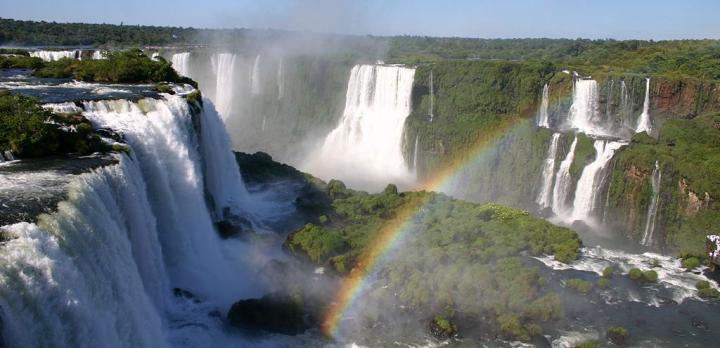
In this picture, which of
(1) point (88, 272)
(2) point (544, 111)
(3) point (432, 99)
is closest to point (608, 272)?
(2) point (544, 111)

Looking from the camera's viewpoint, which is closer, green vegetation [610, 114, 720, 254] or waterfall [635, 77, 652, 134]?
green vegetation [610, 114, 720, 254]

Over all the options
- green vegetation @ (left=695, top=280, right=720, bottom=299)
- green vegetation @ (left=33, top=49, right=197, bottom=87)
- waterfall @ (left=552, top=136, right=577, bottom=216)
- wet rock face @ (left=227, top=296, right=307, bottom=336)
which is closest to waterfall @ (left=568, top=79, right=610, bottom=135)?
waterfall @ (left=552, top=136, right=577, bottom=216)

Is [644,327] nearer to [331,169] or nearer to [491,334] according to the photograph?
[491,334]

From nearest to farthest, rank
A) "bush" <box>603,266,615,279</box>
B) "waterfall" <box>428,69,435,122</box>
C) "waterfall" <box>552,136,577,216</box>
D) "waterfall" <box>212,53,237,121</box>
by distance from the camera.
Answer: "bush" <box>603,266,615,279</box>, "waterfall" <box>552,136,577,216</box>, "waterfall" <box>428,69,435,122</box>, "waterfall" <box>212,53,237,121</box>

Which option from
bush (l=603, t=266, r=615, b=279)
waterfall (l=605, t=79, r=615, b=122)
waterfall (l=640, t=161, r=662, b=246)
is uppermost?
waterfall (l=605, t=79, r=615, b=122)

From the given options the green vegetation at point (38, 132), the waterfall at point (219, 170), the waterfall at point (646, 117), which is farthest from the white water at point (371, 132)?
the green vegetation at point (38, 132)

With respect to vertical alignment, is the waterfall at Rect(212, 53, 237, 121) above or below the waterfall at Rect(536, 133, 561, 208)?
above

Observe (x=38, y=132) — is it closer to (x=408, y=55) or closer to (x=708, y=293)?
(x=708, y=293)

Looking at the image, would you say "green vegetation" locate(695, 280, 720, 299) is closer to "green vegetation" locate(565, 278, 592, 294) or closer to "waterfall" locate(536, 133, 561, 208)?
"green vegetation" locate(565, 278, 592, 294)
